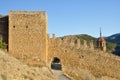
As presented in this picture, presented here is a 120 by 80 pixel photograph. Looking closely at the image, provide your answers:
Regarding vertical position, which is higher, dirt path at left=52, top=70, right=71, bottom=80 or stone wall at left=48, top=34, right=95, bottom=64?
stone wall at left=48, top=34, right=95, bottom=64

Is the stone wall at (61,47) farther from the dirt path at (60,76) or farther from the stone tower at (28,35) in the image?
the stone tower at (28,35)

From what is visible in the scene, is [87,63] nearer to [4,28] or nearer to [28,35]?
[28,35]

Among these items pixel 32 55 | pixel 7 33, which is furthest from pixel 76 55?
pixel 7 33

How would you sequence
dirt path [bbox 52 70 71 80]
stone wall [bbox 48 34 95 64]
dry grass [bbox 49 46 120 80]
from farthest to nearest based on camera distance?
dry grass [bbox 49 46 120 80], stone wall [bbox 48 34 95 64], dirt path [bbox 52 70 71 80]

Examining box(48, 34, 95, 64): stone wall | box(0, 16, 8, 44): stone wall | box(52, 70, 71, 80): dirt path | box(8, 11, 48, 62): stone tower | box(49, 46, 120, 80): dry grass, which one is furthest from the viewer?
box(49, 46, 120, 80): dry grass

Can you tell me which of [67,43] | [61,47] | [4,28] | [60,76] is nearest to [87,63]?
[67,43]

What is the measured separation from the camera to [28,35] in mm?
24469

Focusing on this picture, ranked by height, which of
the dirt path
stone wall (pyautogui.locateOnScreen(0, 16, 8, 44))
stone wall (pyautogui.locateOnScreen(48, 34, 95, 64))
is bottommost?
the dirt path

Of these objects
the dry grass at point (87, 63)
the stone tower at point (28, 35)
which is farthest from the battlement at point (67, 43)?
the stone tower at point (28, 35)

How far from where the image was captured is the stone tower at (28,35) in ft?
80.1

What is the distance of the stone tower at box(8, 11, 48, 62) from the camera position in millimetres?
24406

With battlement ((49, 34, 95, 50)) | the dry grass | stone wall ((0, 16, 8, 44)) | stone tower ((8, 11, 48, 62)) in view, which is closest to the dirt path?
the dry grass

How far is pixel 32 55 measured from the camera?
24.4 metres

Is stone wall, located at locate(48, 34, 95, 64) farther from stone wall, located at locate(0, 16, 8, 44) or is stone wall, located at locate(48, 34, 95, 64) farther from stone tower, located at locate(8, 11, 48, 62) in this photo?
stone wall, located at locate(0, 16, 8, 44)
